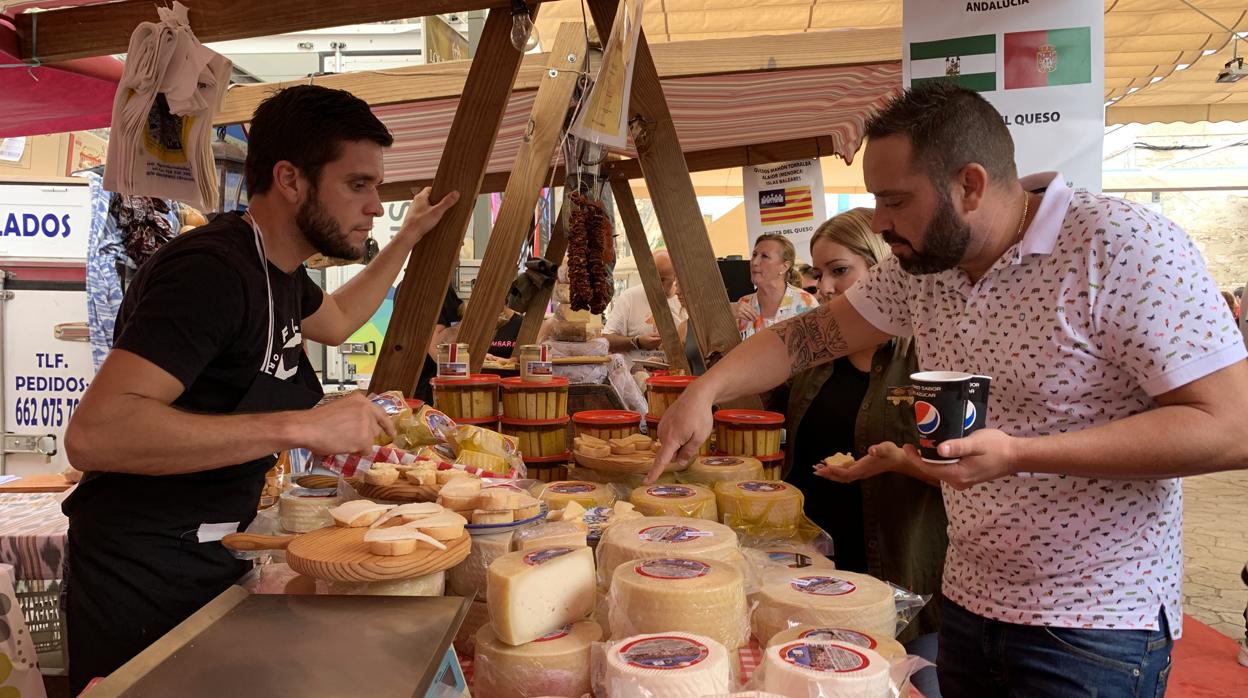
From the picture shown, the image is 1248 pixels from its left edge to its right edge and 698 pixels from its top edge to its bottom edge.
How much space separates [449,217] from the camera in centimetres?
320

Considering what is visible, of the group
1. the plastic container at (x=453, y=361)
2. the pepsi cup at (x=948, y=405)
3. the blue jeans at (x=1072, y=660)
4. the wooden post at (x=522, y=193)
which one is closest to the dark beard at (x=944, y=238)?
the pepsi cup at (x=948, y=405)

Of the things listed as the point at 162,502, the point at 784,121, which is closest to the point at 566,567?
the point at 162,502

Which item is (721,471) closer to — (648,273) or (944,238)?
(944,238)

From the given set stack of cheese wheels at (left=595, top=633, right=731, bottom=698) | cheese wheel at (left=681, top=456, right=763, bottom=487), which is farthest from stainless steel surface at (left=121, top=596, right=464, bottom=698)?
cheese wheel at (left=681, top=456, right=763, bottom=487)

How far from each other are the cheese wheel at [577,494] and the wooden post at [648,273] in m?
2.99

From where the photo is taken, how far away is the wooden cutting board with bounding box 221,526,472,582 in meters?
1.44

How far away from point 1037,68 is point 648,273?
326 centimetres

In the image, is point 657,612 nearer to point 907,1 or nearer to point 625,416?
point 625,416

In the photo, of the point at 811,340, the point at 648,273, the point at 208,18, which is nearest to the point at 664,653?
the point at 811,340

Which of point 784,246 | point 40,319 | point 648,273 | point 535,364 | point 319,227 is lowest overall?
point 535,364

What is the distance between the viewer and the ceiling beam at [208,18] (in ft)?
9.24

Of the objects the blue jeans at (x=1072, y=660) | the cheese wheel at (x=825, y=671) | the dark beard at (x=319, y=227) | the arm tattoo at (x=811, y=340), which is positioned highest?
the dark beard at (x=319, y=227)

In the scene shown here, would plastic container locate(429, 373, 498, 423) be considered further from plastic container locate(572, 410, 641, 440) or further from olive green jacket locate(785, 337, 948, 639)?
olive green jacket locate(785, 337, 948, 639)

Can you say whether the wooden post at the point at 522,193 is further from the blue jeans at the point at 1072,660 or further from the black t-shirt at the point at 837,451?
the blue jeans at the point at 1072,660
